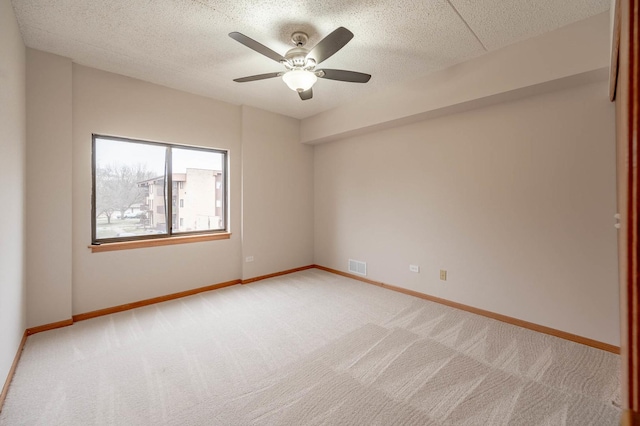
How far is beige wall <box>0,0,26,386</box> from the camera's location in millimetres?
1981

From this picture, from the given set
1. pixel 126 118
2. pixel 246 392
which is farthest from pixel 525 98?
pixel 126 118

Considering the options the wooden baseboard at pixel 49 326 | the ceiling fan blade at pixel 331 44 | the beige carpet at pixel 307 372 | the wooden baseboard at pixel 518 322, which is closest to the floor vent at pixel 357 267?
the wooden baseboard at pixel 518 322

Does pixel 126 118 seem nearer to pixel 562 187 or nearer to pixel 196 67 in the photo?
pixel 196 67

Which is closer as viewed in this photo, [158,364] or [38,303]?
[158,364]

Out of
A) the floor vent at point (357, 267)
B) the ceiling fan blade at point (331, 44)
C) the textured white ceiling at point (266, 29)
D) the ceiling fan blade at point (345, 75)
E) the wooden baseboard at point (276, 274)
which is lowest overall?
the wooden baseboard at point (276, 274)

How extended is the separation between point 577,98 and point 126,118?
4658mm

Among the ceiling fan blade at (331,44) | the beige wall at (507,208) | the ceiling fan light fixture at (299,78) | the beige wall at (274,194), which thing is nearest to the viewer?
the ceiling fan blade at (331,44)

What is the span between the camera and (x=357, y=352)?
2496 millimetres

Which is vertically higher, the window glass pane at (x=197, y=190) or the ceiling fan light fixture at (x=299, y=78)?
the ceiling fan light fixture at (x=299, y=78)

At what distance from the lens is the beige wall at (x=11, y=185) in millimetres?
1981

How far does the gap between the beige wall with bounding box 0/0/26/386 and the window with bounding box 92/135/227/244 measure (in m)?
0.75

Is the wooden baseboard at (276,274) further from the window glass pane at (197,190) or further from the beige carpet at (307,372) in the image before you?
the beige carpet at (307,372)
